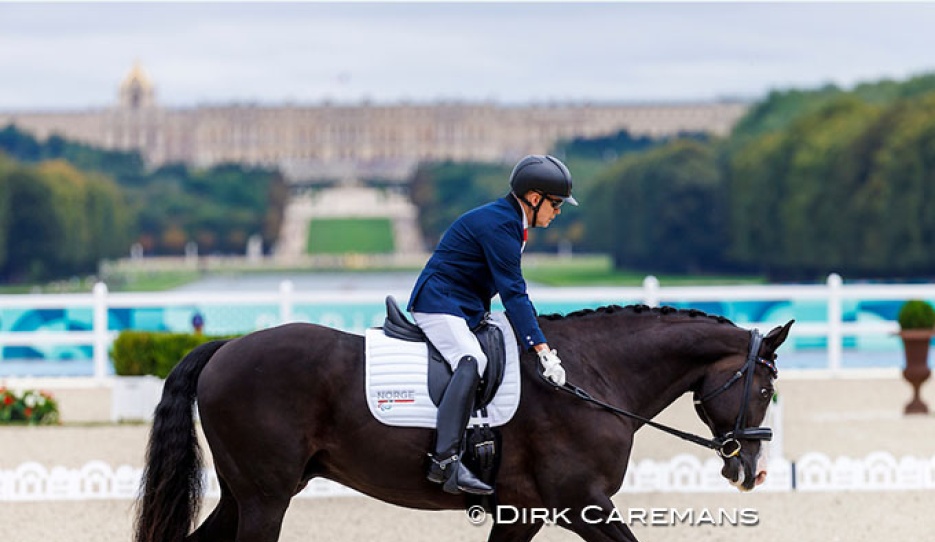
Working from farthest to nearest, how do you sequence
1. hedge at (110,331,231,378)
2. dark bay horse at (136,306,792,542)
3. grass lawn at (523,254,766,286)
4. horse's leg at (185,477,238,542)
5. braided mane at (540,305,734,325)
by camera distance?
grass lawn at (523,254,766,286) < hedge at (110,331,231,378) < braided mane at (540,305,734,325) < horse's leg at (185,477,238,542) < dark bay horse at (136,306,792,542)

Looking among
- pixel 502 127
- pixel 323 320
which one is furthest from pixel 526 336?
pixel 502 127

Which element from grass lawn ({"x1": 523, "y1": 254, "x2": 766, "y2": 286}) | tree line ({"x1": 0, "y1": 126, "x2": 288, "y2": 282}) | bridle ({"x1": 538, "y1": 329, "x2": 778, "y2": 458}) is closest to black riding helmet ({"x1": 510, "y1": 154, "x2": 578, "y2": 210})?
bridle ({"x1": 538, "y1": 329, "x2": 778, "y2": 458})

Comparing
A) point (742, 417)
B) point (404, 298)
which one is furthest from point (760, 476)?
point (404, 298)

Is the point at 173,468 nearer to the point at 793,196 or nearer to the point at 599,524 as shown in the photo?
the point at 599,524

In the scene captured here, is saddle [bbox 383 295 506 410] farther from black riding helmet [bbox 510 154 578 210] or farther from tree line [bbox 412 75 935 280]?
tree line [bbox 412 75 935 280]

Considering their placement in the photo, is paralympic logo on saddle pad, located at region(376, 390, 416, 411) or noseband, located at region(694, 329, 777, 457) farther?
noseband, located at region(694, 329, 777, 457)

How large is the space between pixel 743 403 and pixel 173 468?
1866 millimetres

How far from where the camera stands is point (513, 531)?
5.26 m

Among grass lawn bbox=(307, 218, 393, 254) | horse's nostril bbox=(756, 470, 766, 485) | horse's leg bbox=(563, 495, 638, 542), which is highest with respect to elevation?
horse's nostril bbox=(756, 470, 766, 485)

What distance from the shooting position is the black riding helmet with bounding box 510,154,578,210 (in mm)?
5246

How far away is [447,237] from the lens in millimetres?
5281

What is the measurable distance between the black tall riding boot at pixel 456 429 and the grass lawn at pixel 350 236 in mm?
76359

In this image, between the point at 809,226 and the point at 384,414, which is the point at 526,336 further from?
the point at 809,226

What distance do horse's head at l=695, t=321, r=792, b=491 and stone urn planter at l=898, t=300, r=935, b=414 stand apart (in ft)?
26.2
